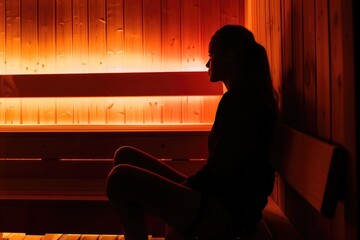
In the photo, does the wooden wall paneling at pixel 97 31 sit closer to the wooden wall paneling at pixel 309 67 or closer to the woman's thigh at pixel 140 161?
the woman's thigh at pixel 140 161

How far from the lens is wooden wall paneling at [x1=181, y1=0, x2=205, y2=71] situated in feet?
11.7

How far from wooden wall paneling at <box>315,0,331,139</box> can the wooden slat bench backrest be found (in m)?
0.06

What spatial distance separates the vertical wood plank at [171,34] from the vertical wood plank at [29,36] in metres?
1.16

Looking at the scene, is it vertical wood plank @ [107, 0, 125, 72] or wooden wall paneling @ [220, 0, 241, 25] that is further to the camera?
vertical wood plank @ [107, 0, 125, 72]

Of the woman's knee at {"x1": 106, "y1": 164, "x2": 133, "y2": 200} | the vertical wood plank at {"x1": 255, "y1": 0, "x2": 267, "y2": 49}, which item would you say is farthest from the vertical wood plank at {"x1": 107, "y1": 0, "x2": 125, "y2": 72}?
the woman's knee at {"x1": 106, "y1": 164, "x2": 133, "y2": 200}

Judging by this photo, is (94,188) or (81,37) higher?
(81,37)

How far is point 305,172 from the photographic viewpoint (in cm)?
138

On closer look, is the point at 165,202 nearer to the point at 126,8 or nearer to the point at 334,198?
the point at 334,198

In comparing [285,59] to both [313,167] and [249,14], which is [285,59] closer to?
[313,167]

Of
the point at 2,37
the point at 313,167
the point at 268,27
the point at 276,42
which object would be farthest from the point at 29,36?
the point at 313,167

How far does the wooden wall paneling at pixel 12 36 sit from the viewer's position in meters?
3.72

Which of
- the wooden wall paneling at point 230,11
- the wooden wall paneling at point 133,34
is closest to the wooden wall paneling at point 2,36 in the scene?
the wooden wall paneling at point 133,34

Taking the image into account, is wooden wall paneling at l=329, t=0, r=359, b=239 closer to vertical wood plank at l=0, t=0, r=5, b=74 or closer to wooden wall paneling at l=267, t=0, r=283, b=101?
wooden wall paneling at l=267, t=0, r=283, b=101

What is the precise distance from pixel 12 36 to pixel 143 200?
2818 millimetres
